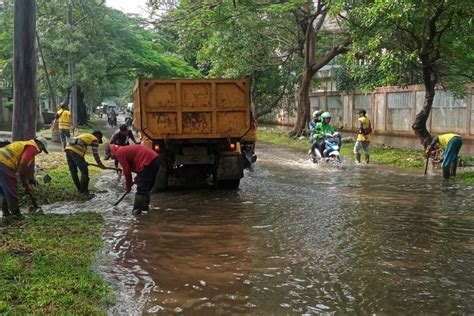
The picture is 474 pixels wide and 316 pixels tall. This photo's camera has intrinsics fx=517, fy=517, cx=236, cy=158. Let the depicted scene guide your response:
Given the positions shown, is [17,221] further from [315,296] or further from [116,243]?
[315,296]

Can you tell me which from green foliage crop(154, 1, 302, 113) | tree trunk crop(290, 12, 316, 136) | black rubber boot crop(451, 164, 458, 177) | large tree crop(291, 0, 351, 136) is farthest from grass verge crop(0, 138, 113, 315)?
tree trunk crop(290, 12, 316, 136)

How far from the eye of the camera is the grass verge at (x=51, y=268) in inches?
174

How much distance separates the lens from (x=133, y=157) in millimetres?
8586

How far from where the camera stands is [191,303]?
4.78 m

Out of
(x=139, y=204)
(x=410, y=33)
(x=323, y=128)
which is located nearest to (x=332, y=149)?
(x=323, y=128)

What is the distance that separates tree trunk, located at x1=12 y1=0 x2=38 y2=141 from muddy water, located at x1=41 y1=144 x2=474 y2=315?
6.67ft

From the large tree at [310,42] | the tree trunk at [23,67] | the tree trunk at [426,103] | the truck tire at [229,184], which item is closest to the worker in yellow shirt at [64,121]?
the tree trunk at [23,67]

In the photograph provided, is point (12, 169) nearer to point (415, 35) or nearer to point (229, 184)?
point (229, 184)

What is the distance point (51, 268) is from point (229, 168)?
5785 millimetres

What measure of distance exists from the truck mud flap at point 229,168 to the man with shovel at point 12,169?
13.2 feet

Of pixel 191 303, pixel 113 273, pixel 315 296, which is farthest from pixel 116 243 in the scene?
pixel 315 296

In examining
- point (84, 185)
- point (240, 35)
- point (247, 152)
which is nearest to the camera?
point (84, 185)

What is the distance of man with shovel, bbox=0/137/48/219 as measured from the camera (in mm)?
7395

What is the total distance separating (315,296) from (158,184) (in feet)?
21.7
